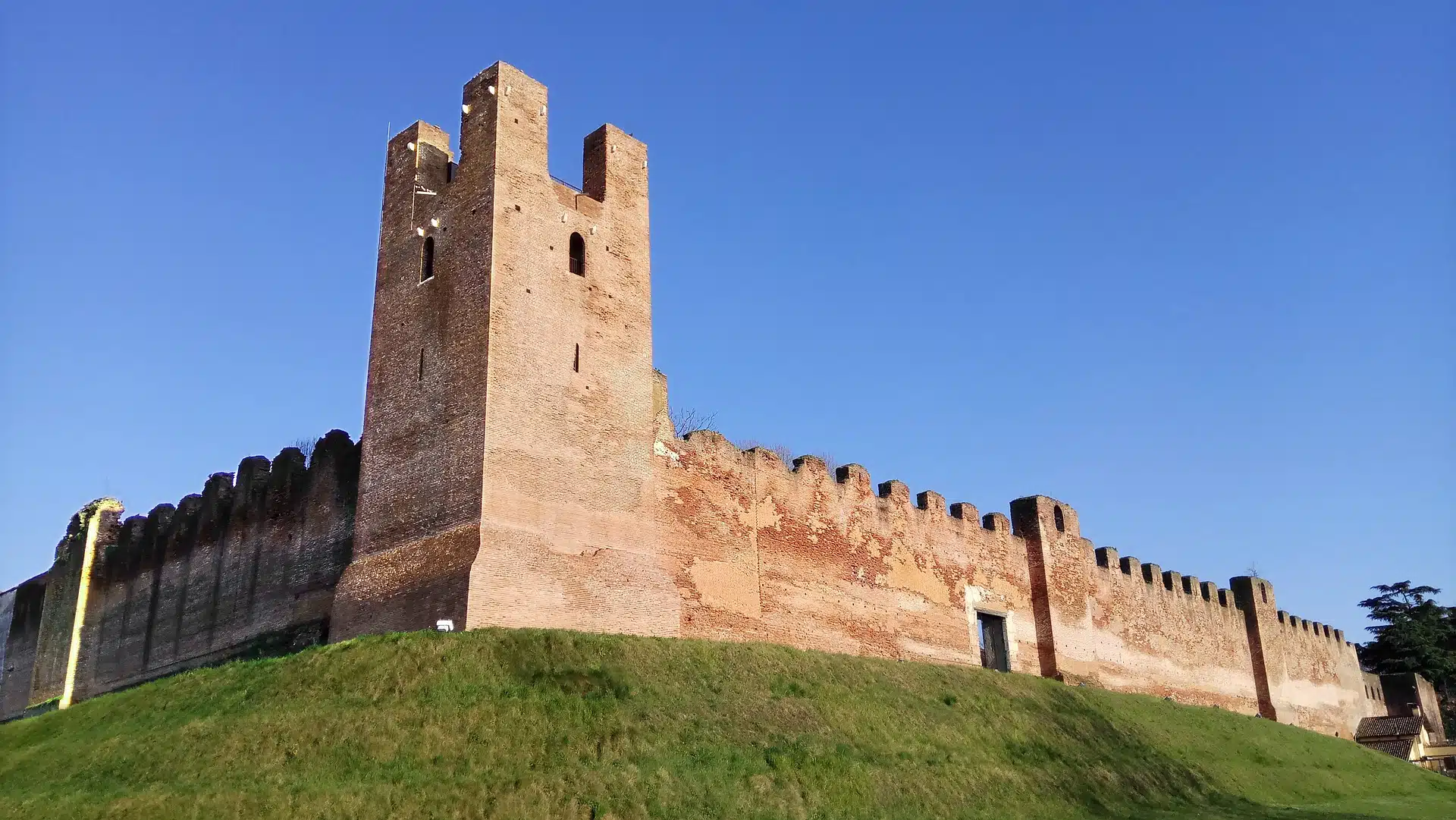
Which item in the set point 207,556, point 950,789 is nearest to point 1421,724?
point 950,789

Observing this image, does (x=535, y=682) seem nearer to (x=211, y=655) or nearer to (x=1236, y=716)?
(x=211, y=655)

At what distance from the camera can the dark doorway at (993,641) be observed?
2812 cm

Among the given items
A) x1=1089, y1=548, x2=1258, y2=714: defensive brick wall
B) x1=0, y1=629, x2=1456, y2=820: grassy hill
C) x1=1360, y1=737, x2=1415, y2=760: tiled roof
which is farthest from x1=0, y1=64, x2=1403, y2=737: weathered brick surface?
x1=1360, y1=737, x2=1415, y2=760: tiled roof

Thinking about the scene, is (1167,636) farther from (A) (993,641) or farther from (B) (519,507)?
(B) (519,507)

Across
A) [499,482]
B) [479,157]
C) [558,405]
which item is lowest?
[499,482]

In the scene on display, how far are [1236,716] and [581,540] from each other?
19.7m

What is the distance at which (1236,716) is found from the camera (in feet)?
101

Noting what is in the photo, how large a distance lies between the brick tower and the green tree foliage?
149 ft

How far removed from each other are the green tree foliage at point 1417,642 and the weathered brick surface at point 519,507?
107ft

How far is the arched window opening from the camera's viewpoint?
20891 millimetres

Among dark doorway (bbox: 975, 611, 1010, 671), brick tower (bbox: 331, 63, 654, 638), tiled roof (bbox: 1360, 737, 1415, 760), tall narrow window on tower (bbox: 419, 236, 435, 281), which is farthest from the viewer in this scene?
tiled roof (bbox: 1360, 737, 1415, 760)

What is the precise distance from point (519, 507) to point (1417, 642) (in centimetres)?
4832

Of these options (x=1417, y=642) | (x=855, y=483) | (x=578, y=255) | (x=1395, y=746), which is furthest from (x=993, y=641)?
(x=1417, y=642)

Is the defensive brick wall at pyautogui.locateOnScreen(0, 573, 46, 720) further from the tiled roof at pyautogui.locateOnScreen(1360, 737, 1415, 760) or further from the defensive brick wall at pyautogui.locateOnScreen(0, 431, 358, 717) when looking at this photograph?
the tiled roof at pyautogui.locateOnScreen(1360, 737, 1415, 760)
